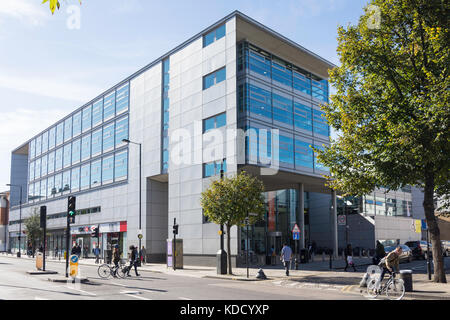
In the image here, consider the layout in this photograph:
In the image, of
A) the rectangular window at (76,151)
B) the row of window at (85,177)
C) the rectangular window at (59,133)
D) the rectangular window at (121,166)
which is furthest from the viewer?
the rectangular window at (59,133)

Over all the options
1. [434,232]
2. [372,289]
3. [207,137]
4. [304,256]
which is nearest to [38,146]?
[207,137]

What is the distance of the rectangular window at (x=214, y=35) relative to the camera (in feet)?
114

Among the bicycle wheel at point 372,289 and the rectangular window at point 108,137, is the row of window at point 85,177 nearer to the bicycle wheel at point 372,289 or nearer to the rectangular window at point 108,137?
the rectangular window at point 108,137

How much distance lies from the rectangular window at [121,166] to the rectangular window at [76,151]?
490 inches

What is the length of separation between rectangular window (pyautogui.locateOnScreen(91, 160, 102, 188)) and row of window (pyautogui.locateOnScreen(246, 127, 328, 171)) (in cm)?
2668

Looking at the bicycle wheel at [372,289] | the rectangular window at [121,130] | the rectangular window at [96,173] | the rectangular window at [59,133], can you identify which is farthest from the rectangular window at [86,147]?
the bicycle wheel at [372,289]

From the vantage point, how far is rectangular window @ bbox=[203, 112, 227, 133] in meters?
33.6

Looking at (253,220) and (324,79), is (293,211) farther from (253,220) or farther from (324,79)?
(253,220)

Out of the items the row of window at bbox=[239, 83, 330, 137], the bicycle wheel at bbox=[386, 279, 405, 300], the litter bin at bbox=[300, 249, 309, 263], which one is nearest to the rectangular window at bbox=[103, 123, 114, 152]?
the row of window at bbox=[239, 83, 330, 137]

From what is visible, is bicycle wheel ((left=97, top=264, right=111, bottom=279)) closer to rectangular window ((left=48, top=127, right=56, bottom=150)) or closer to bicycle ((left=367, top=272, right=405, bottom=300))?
bicycle ((left=367, top=272, right=405, bottom=300))

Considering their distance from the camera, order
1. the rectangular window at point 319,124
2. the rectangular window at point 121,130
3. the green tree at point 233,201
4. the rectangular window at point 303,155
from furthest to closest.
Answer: the rectangular window at point 121,130 < the rectangular window at point 319,124 < the rectangular window at point 303,155 < the green tree at point 233,201

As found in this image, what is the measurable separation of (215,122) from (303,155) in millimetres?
8728

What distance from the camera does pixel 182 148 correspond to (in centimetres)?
3803
